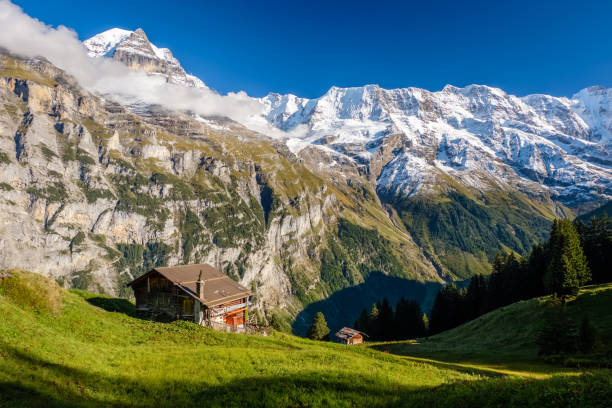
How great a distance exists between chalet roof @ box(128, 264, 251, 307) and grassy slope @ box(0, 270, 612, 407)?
19.1 meters

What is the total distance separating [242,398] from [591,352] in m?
30.7

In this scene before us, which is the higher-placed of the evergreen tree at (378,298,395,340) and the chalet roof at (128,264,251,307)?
the chalet roof at (128,264,251,307)

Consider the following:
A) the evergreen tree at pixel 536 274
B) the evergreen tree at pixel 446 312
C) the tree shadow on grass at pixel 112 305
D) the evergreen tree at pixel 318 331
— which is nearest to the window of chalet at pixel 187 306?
the tree shadow on grass at pixel 112 305

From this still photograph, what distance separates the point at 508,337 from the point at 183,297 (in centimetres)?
4296

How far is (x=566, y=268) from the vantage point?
1945 inches

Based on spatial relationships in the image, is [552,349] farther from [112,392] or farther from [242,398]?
[112,392]

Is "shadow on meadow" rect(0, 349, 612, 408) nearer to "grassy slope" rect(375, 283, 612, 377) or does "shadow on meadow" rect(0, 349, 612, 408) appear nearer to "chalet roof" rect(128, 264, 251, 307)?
"grassy slope" rect(375, 283, 612, 377)

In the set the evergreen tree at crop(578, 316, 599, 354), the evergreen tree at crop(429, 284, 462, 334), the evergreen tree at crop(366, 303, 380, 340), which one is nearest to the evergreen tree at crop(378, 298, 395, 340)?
the evergreen tree at crop(366, 303, 380, 340)

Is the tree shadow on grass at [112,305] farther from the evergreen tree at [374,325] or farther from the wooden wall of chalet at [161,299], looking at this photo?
the evergreen tree at [374,325]

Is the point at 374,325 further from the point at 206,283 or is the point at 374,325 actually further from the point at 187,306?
the point at 187,306

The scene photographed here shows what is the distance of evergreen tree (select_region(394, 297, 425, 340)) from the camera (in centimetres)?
9656

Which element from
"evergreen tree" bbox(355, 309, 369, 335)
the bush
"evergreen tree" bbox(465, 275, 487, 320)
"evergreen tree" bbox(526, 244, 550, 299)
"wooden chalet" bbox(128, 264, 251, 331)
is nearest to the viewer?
the bush

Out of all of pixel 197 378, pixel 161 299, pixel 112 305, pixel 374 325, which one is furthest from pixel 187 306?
pixel 374 325

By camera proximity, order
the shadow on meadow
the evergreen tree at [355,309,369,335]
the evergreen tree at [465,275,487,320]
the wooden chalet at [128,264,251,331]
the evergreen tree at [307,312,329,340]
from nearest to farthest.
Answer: the shadow on meadow < the wooden chalet at [128,264,251,331] < the evergreen tree at [465,275,487,320] < the evergreen tree at [307,312,329,340] < the evergreen tree at [355,309,369,335]
